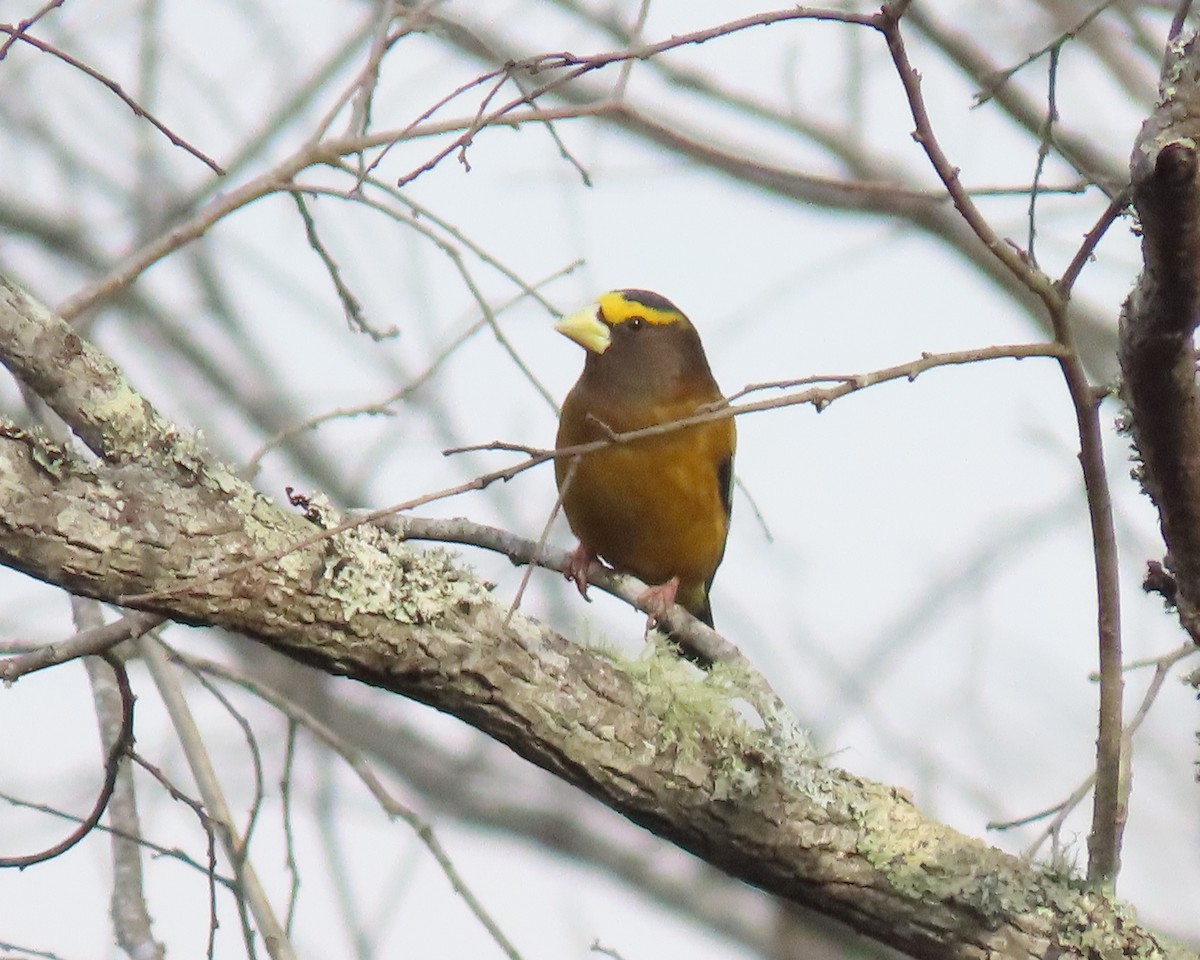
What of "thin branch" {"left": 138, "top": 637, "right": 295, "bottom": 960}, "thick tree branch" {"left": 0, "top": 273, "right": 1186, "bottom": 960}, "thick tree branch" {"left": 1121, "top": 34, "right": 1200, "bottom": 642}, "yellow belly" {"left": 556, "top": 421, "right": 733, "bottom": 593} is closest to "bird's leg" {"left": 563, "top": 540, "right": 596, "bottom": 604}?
"yellow belly" {"left": 556, "top": 421, "right": 733, "bottom": 593}

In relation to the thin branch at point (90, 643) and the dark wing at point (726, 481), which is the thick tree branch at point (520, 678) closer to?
the thin branch at point (90, 643)

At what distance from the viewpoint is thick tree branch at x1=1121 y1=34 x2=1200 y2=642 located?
182 cm

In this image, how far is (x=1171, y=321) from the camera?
6.63ft

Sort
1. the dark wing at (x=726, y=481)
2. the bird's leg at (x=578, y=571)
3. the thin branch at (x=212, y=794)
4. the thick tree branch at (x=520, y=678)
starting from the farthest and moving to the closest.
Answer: the dark wing at (x=726, y=481)
the bird's leg at (x=578, y=571)
the thin branch at (x=212, y=794)
the thick tree branch at (x=520, y=678)

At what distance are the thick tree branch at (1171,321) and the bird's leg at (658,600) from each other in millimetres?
1198

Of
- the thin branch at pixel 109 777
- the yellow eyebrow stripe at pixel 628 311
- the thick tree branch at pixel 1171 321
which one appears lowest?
the thin branch at pixel 109 777

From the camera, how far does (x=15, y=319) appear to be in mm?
2230

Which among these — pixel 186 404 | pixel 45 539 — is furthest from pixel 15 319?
pixel 186 404

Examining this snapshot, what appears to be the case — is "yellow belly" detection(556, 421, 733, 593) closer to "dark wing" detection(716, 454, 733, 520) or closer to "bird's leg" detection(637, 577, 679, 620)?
"dark wing" detection(716, 454, 733, 520)

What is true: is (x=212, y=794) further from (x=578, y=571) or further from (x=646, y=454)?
(x=646, y=454)

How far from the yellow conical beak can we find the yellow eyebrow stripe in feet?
0.12

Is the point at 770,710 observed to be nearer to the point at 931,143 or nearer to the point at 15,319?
the point at 931,143

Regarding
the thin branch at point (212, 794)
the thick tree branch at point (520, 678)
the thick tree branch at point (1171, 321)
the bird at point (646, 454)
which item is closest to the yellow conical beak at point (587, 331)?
the bird at point (646, 454)

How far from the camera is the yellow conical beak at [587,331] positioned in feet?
14.6
